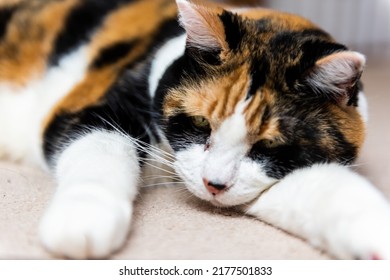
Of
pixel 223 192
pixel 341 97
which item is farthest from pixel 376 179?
pixel 223 192

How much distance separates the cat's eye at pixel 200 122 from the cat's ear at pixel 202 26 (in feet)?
0.43

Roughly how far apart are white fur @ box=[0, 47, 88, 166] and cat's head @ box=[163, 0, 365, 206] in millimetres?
422

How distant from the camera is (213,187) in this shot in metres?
1.01

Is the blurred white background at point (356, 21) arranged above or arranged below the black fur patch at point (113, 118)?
below

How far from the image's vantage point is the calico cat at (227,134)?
90 cm

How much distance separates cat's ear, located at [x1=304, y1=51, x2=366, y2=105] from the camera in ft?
3.20

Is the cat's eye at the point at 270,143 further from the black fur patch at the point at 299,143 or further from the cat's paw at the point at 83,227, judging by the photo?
the cat's paw at the point at 83,227

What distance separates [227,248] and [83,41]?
2.46 ft

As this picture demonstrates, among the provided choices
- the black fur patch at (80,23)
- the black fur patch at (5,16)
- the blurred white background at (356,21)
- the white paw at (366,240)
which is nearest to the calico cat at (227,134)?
the white paw at (366,240)

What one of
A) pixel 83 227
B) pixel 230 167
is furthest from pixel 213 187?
pixel 83 227

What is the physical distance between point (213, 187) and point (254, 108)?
0.51 ft

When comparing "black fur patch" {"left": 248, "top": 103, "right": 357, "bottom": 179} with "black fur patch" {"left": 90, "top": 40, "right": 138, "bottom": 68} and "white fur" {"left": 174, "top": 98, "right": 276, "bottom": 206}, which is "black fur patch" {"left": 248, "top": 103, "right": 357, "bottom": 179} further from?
"black fur patch" {"left": 90, "top": 40, "right": 138, "bottom": 68}

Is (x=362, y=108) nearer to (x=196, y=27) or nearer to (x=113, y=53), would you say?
(x=196, y=27)

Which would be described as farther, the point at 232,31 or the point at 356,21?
the point at 356,21
